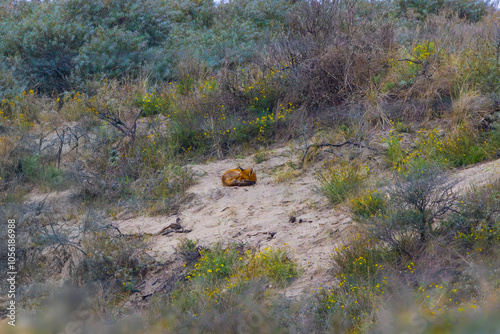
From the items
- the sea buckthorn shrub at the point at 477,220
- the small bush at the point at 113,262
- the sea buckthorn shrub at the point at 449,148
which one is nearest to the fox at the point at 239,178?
the small bush at the point at 113,262

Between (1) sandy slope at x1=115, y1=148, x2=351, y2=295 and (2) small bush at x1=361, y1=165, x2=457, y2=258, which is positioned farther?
(1) sandy slope at x1=115, y1=148, x2=351, y2=295

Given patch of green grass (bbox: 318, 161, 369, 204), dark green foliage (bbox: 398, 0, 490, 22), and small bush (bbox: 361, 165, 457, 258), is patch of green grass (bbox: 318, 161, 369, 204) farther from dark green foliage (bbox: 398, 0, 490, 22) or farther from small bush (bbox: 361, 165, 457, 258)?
dark green foliage (bbox: 398, 0, 490, 22)

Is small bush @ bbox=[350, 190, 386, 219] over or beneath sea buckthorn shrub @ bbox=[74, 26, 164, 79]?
beneath

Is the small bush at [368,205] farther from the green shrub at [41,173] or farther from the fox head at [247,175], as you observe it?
the green shrub at [41,173]

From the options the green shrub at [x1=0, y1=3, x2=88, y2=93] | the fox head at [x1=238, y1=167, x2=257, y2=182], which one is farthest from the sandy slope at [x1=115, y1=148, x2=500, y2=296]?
the green shrub at [x1=0, y1=3, x2=88, y2=93]

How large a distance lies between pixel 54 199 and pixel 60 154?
1262 millimetres

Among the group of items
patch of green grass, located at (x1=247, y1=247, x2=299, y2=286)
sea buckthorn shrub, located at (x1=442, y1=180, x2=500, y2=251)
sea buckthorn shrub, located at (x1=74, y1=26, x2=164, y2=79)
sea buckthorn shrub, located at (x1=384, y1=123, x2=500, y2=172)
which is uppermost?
sea buckthorn shrub, located at (x1=74, y1=26, x2=164, y2=79)

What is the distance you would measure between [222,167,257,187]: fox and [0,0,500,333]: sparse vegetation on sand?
2.5 inches

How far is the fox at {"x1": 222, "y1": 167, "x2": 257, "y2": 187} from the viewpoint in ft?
21.3

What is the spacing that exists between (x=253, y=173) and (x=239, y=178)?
0.76 feet

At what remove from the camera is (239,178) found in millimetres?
6492

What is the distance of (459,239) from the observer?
12.6 feet

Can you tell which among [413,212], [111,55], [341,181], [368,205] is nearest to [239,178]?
[341,181]

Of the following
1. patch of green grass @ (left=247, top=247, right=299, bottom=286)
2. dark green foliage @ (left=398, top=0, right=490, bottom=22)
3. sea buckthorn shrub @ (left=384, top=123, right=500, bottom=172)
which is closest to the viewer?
patch of green grass @ (left=247, top=247, right=299, bottom=286)
